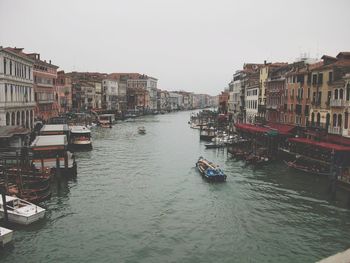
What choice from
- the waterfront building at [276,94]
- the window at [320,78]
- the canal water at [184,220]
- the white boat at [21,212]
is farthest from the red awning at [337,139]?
the white boat at [21,212]

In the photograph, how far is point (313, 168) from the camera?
28266 millimetres

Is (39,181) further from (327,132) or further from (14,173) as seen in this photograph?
(327,132)

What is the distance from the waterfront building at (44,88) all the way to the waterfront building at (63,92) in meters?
4.25

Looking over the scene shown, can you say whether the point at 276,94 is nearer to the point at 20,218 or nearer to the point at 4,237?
the point at 20,218

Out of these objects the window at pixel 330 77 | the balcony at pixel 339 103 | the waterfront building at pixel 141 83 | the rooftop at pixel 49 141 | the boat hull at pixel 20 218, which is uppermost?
the waterfront building at pixel 141 83

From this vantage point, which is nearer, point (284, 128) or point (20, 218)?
point (20, 218)

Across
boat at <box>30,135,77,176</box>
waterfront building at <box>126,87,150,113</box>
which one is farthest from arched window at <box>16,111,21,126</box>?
waterfront building at <box>126,87,150,113</box>

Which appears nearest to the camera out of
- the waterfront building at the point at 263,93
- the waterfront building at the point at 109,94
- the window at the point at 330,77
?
the window at the point at 330,77

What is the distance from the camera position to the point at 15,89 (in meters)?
39.8

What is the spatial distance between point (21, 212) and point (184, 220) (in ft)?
25.7

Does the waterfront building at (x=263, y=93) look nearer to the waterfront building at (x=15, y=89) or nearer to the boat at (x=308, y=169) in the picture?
the boat at (x=308, y=169)

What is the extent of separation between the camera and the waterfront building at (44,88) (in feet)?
180

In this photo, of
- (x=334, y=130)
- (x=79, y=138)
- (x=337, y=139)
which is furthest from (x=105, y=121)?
(x=337, y=139)

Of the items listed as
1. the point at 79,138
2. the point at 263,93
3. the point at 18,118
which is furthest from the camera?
the point at 263,93
